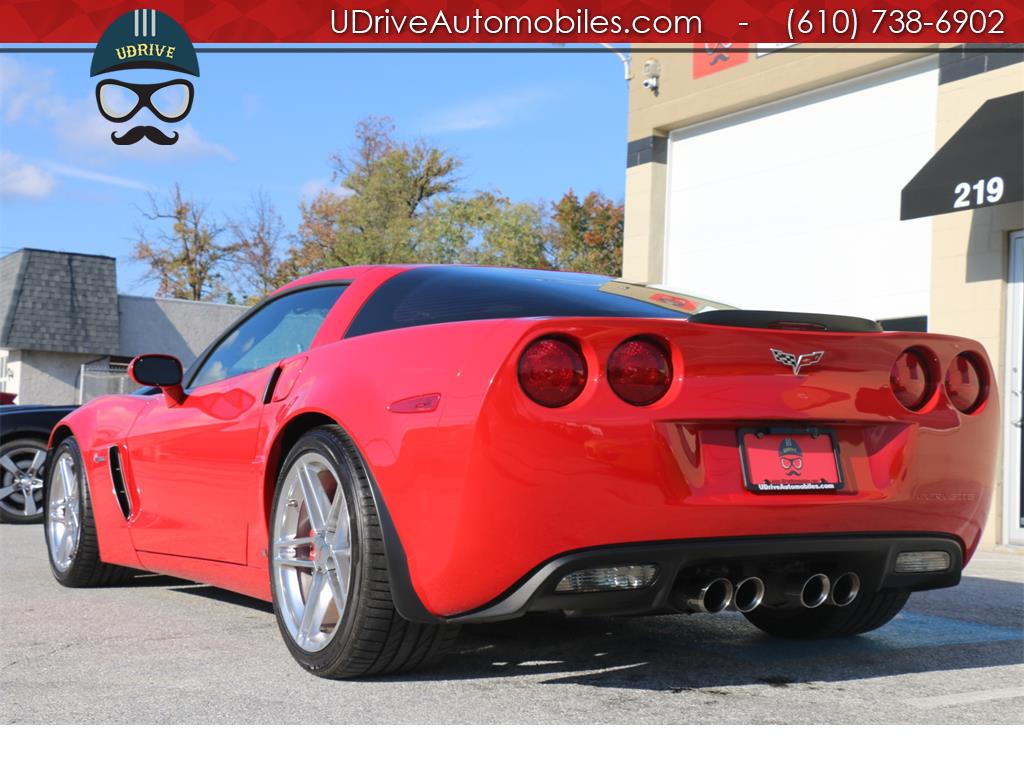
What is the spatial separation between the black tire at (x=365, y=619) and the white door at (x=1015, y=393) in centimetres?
814

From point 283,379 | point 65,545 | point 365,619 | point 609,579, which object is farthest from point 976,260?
point 365,619

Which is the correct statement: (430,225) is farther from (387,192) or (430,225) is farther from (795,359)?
(795,359)

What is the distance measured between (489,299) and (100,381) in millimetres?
31419

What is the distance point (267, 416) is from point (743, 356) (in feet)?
5.32

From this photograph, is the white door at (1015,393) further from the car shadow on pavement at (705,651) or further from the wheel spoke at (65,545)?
the wheel spoke at (65,545)

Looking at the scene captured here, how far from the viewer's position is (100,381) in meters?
33.4

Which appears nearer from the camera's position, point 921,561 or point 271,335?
point 921,561

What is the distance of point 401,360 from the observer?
3541 millimetres

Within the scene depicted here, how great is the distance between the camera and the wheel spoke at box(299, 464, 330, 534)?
380cm

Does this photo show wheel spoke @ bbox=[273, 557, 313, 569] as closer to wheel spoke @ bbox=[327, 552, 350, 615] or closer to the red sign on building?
wheel spoke @ bbox=[327, 552, 350, 615]

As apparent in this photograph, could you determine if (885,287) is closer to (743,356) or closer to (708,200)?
(708,200)

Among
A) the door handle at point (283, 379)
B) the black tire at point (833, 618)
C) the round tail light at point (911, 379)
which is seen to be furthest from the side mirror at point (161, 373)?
the round tail light at point (911, 379)

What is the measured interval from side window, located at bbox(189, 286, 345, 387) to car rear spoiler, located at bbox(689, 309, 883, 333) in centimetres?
144

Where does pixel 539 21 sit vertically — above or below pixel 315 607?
above
